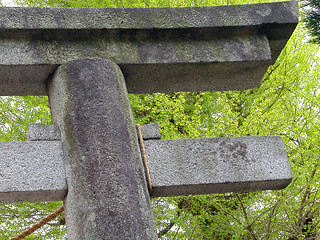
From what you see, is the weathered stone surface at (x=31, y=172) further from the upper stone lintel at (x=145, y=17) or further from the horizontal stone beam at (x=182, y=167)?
the upper stone lintel at (x=145, y=17)

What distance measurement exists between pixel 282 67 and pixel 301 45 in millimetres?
708

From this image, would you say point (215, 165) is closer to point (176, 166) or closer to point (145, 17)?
point (176, 166)

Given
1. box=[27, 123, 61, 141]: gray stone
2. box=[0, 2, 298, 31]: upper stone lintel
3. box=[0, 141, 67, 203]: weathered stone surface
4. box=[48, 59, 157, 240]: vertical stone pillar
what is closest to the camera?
box=[48, 59, 157, 240]: vertical stone pillar

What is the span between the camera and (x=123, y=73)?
7.50ft

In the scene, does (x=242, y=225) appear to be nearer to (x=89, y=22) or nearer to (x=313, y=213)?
(x=313, y=213)

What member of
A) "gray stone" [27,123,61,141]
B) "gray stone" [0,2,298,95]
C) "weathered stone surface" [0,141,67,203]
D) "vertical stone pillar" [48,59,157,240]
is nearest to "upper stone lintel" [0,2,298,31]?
"gray stone" [0,2,298,95]

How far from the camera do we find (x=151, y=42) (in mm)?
2301

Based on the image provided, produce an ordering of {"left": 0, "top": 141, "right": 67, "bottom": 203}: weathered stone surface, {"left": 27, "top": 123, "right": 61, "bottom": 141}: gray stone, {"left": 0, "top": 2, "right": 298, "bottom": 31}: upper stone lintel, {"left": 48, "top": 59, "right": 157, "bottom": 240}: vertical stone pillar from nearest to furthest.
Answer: {"left": 48, "top": 59, "right": 157, "bottom": 240}: vertical stone pillar, {"left": 0, "top": 141, "right": 67, "bottom": 203}: weathered stone surface, {"left": 27, "top": 123, "right": 61, "bottom": 141}: gray stone, {"left": 0, "top": 2, "right": 298, "bottom": 31}: upper stone lintel

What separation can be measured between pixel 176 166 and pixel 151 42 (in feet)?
2.70

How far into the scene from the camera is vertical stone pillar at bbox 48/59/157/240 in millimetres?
1687

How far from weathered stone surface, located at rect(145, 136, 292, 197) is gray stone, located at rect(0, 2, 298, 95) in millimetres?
481

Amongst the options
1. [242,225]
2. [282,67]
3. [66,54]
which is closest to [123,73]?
[66,54]

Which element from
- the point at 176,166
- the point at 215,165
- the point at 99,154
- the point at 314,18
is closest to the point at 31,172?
the point at 99,154

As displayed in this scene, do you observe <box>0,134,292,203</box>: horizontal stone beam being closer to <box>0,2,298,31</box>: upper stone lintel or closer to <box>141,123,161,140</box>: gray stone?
<box>141,123,161,140</box>: gray stone
